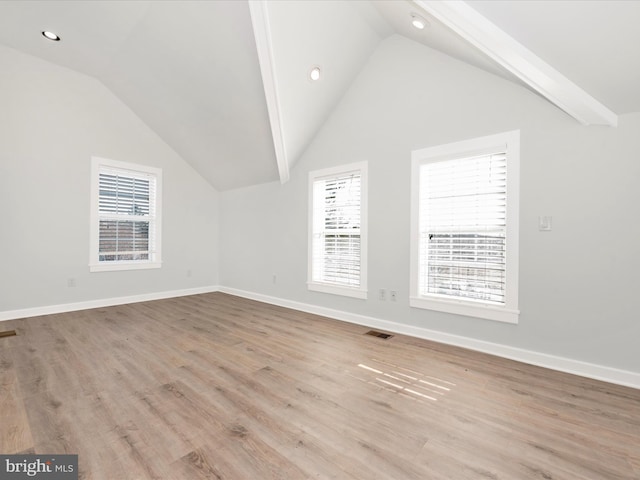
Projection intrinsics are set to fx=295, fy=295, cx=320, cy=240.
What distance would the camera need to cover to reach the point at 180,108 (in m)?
4.34

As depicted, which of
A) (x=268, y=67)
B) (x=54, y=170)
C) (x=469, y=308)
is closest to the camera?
(x=469, y=308)

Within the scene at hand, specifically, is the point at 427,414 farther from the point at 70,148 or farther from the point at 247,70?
the point at 70,148

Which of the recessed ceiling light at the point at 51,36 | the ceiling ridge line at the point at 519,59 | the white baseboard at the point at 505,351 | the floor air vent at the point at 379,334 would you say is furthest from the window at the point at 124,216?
the ceiling ridge line at the point at 519,59

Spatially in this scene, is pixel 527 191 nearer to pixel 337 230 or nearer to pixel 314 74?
pixel 337 230

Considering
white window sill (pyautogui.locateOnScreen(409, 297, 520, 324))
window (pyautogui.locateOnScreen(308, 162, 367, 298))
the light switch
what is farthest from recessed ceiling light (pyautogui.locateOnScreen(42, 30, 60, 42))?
the light switch

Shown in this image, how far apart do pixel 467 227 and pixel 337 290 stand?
1.88 m

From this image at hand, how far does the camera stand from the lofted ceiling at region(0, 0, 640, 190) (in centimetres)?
191

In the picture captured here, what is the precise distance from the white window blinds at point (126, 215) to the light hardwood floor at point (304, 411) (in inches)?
78.2

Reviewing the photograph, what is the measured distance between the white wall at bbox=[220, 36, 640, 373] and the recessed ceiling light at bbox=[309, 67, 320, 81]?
60 cm

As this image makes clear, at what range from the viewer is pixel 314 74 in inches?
139

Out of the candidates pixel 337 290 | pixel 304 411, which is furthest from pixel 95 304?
pixel 304 411

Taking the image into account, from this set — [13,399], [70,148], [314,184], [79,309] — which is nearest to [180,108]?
[70,148]

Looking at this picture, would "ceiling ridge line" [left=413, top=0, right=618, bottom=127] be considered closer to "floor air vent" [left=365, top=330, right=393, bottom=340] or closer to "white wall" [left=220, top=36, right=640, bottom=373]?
"white wall" [left=220, top=36, right=640, bottom=373]

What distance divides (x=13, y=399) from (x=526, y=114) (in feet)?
15.2
